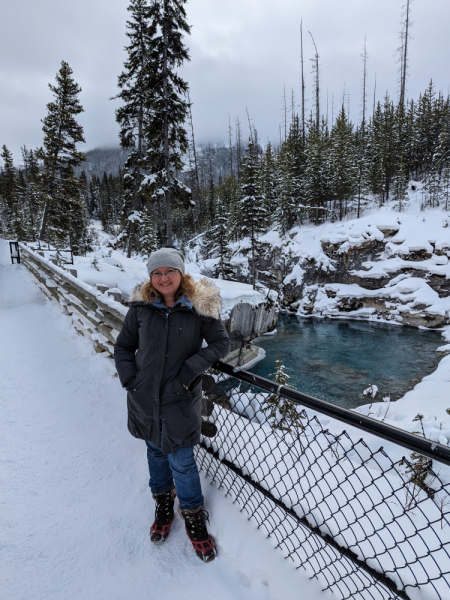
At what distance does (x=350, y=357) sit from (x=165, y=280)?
16.9 meters

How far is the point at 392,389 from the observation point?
1291 centimetres

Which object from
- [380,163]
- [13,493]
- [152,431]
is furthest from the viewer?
[380,163]

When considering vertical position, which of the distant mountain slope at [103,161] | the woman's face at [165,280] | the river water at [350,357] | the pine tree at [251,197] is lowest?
the river water at [350,357]

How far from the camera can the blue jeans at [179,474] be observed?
2168mm

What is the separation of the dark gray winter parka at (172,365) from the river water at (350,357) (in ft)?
37.4

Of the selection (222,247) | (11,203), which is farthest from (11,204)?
(222,247)

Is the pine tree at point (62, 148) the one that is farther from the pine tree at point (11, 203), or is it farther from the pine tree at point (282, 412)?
the pine tree at point (11, 203)

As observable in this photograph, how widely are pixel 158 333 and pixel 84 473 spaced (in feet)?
6.24

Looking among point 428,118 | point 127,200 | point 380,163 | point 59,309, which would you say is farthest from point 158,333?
point 428,118

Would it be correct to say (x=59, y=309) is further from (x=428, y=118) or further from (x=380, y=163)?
(x=428, y=118)

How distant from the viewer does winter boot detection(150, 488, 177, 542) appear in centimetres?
222

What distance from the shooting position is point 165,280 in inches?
86.0

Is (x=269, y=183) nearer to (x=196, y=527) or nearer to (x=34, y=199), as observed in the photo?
(x=34, y=199)

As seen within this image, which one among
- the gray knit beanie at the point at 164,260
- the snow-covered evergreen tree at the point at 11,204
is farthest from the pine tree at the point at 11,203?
the gray knit beanie at the point at 164,260
